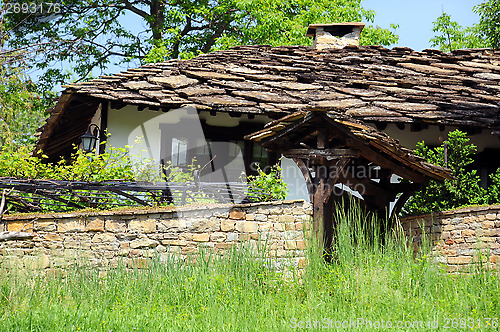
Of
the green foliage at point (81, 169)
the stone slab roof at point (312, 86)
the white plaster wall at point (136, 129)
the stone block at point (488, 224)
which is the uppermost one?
the stone slab roof at point (312, 86)

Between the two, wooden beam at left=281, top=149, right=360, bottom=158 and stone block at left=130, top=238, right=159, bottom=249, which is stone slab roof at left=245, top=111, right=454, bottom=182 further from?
stone block at left=130, top=238, right=159, bottom=249

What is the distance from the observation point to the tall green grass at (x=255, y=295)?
18.0 ft

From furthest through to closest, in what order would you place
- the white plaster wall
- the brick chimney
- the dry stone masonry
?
the brick chimney < the white plaster wall < the dry stone masonry

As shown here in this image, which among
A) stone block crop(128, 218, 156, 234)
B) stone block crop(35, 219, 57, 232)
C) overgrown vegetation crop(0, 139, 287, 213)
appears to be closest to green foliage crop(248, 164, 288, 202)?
overgrown vegetation crop(0, 139, 287, 213)

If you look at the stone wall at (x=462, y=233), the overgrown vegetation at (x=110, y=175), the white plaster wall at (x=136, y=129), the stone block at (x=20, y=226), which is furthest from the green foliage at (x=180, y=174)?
the stone wall at (x=462, y=233)

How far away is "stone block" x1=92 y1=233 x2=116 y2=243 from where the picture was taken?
7.38 meters

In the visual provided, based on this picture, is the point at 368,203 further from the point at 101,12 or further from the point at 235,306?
the point at 101,12

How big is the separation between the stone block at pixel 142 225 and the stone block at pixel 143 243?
0.12 meters

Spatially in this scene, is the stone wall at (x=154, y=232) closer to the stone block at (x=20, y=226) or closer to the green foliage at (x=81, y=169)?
the stone block at (x=20, y=226)

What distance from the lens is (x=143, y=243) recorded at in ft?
24.4

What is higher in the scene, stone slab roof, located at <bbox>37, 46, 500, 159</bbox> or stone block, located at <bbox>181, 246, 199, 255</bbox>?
stone slab roof, located at <bbox>37, 46, 500, 159</bbox>

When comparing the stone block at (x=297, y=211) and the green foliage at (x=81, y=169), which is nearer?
the stone block at (x=297, y=211)

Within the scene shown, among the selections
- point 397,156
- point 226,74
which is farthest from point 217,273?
point 226,74

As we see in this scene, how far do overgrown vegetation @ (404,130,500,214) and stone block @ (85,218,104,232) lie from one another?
4.82 meters
